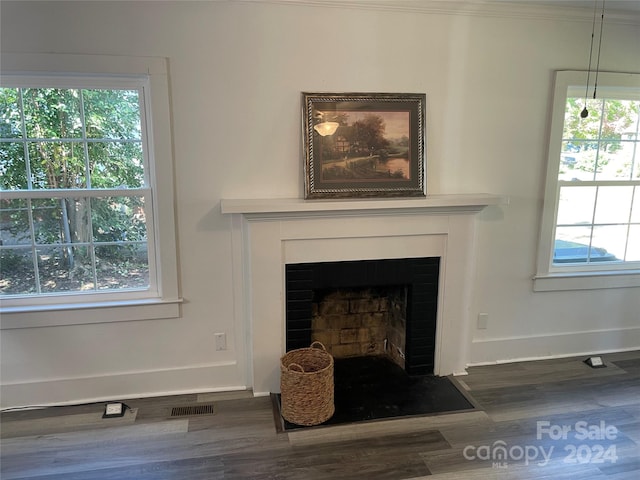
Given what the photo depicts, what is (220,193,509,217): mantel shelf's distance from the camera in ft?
8.31

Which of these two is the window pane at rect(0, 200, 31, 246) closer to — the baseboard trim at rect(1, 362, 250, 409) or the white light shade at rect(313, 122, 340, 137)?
the baseboard trim at rect(1, 362, 250, 409)

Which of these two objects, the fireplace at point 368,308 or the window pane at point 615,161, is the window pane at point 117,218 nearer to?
the fireplace at point 368,308

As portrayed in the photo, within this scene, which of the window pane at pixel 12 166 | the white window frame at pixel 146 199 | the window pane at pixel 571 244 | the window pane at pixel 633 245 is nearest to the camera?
the white window frame at pixel 146 199

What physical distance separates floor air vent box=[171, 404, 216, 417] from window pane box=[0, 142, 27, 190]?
62.0 inches

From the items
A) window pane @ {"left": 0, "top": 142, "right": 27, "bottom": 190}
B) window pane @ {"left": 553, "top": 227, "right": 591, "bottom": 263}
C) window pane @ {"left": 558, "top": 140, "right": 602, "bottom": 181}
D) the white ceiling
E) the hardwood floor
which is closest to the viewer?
the hardwood floor

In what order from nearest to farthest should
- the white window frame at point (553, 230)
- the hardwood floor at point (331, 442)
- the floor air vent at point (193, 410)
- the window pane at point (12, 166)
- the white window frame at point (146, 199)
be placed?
the hardwood floor at point (331, 442)
the white window frame at point (146, 199)
the window pane at point (12, 166)
the floor air vent at point (193, 410)
the white window frame at point (553, 230)

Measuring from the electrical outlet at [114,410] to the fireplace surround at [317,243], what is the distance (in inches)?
29.0

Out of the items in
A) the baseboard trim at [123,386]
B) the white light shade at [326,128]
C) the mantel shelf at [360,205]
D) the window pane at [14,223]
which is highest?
the white light shade at [326,128]

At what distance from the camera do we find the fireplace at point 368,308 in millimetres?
2809

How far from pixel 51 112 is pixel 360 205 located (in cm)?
184

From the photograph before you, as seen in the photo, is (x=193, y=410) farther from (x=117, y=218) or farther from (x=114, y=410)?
(x=117, y=218)

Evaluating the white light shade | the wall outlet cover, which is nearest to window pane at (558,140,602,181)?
the wall outlet cover

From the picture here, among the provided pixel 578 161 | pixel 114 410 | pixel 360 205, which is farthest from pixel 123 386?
pixel 578 161

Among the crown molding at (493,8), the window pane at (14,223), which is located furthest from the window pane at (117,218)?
the crown molding at (493,8)
